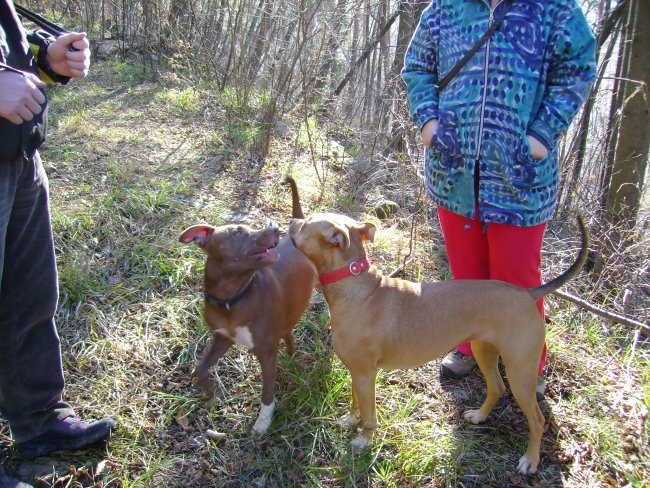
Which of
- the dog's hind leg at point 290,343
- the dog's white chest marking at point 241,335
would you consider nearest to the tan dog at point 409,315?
the dog's white chest marking at point 241,335

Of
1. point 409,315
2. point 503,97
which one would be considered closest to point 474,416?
point 409,315

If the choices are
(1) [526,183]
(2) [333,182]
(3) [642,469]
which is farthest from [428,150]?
(2) [333,182]

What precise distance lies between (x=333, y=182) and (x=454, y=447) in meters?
4.21

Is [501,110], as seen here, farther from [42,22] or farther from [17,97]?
[42,22]

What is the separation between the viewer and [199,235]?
3.22 meters

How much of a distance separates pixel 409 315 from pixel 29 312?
84.8 inches

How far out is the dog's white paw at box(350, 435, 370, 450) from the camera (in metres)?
3.13

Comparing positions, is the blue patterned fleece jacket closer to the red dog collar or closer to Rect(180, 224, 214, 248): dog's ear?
the red dog collar

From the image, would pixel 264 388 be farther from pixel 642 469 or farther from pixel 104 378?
pixel 642 469

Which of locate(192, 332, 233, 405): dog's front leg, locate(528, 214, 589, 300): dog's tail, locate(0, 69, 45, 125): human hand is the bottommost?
locate(192, 332, 233, 405): dog's front leg

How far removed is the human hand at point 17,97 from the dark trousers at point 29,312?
401mm

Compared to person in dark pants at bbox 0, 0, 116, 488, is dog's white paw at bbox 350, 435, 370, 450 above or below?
below

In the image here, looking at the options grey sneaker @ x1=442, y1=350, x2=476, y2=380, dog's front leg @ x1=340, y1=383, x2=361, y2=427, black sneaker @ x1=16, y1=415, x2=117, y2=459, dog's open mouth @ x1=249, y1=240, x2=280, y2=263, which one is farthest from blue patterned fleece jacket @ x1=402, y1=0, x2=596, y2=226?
black sneaker @ x1=16, y1=415, x2=117, y2=459

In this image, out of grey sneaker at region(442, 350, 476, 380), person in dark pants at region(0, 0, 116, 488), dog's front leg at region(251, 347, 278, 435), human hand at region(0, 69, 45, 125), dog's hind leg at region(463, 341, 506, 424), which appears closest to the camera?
human hand at region(0, 69, 45, 125)
